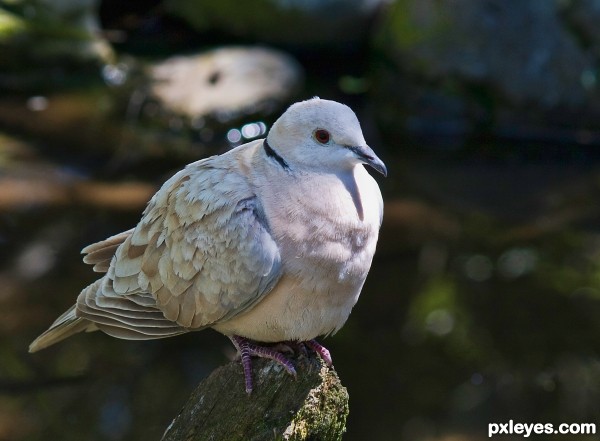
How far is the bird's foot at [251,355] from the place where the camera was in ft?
11.1

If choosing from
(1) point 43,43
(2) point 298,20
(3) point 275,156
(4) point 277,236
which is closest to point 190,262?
(4) point 277,236

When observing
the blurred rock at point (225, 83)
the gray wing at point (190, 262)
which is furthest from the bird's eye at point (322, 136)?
the blurred rock at point (225, 83)

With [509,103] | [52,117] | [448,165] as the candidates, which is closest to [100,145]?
[52,117]

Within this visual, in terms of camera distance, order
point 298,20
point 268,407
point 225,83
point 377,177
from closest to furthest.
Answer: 1. point 268,407
2. point 377,177
3. point 225,83
4. point 298,20

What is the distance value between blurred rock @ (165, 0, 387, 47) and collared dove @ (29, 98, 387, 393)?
7751mm

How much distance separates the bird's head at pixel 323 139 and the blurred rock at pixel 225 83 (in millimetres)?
6413

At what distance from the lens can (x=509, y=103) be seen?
402 inches

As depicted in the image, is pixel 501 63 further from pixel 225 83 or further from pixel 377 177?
pixel 225 83

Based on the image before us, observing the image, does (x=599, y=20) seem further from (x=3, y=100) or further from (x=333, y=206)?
(x=333, y=206)

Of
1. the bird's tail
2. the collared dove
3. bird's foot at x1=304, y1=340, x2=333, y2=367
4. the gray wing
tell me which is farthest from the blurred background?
the collared dove

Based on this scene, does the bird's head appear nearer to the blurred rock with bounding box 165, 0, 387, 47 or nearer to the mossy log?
the mossy log

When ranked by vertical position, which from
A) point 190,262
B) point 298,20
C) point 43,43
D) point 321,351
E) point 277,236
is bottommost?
point 298,20

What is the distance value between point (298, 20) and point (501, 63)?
8.38 feet

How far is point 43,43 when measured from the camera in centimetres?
1073
